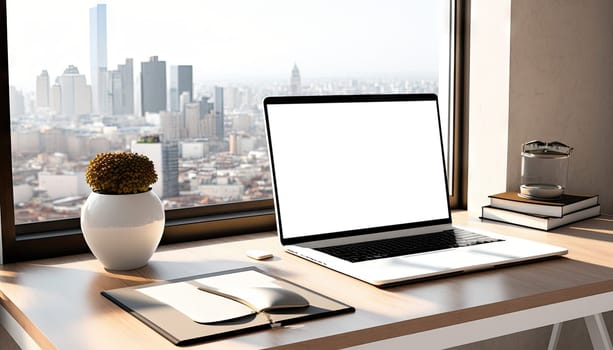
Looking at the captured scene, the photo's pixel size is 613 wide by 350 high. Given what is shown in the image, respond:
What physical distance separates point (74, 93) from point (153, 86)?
0.60ft

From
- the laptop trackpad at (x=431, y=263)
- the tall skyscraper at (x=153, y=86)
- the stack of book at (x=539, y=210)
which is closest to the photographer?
the laptop trackpad at (x=431, y=263)

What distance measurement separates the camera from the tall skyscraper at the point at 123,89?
5.58ft

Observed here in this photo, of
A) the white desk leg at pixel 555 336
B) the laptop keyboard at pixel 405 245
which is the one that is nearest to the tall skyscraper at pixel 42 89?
the laptop keyboard at pixel 405 245

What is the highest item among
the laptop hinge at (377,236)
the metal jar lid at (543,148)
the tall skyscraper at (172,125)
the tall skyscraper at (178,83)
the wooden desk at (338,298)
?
the tall skyscraper at (178,83)

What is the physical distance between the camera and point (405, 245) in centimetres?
159

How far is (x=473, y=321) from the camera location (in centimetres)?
123

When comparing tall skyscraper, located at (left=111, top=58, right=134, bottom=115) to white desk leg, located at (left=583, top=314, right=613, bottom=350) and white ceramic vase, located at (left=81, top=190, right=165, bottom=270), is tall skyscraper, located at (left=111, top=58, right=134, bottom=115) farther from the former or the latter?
white desk leg, located at (left=583, top=314, right=613, bottom=350)

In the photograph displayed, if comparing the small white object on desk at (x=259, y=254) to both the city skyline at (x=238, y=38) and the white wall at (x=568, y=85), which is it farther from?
the white wall at (x=568, y=85)

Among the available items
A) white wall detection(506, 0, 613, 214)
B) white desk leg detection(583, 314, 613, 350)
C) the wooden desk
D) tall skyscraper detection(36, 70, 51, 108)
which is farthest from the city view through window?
white desk leg detection(583, 314, 613, 350)

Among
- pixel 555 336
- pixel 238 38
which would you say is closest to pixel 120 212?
pixel 238 38

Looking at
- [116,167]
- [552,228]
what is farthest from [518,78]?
[116,167]

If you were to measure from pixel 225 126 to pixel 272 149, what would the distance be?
32 centimetres

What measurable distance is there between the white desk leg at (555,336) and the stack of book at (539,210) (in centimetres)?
32

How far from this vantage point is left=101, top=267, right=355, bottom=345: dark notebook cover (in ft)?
3.51
